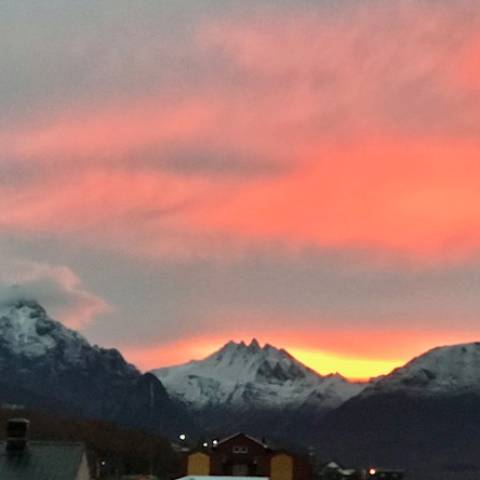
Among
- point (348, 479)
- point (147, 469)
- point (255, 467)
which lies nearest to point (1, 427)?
point (147, 469)

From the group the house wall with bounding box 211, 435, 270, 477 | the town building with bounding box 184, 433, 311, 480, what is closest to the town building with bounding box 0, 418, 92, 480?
the town building with bounding box 184, 433, 311, 480

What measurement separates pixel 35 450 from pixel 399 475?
134304mm

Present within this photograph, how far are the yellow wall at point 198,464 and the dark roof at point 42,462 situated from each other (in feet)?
216

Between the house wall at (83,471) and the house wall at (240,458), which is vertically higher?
the house wall at (240,458)

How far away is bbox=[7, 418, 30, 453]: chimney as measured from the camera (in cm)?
7088

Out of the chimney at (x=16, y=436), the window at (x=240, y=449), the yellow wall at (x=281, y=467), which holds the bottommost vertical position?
the chimney at (x=16, y=436)

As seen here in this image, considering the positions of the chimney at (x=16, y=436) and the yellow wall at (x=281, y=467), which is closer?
the chimney at (x=16, y=436)

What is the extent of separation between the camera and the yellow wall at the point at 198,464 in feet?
451

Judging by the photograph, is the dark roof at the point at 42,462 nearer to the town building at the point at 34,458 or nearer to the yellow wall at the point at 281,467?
the town building at the point at 34,458

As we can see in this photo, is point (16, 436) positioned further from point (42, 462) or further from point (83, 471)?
point (83, 471)

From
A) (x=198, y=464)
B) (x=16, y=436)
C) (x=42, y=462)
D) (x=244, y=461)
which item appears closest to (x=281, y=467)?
(x=244, y=461)

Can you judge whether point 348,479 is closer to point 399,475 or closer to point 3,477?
point 399,475

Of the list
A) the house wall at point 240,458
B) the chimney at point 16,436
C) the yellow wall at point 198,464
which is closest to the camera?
the chimney at point 16,436

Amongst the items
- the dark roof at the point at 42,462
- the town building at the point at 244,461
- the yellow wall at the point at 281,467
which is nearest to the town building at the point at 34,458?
the dark roof at the point at 42,462
